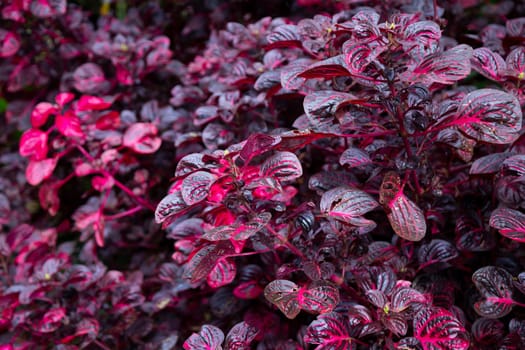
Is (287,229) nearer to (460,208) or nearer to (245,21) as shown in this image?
(460,208)

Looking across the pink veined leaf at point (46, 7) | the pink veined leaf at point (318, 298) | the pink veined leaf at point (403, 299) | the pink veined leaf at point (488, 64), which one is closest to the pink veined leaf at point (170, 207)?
the pink veined leaf at point (318, 298)

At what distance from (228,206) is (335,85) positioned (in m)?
0.30

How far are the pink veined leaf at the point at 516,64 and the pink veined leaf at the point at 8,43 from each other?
1.33 metres

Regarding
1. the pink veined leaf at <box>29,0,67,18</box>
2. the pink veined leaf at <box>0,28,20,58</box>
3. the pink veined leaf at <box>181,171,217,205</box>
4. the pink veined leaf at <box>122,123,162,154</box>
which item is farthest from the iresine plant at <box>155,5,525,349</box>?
the pink veined leaf at <box>0,28,20,58</box>

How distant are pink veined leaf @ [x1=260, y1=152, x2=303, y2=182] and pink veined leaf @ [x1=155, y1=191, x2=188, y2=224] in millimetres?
131

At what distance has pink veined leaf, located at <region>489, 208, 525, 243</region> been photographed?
79 centimetres

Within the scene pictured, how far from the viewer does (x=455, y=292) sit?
3.46 feet

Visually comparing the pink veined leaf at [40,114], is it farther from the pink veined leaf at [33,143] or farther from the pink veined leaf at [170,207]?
the pink veined leaf at [170,207]

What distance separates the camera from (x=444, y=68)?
0.76 meters

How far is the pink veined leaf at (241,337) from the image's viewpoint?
871mm

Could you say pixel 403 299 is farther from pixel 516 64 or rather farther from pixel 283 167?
pixel 516 64

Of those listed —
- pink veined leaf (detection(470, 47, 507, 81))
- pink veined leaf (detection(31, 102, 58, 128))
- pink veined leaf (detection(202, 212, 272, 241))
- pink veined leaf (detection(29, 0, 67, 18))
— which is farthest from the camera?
pink veined leaf (detection(29, 0, 67, 18))

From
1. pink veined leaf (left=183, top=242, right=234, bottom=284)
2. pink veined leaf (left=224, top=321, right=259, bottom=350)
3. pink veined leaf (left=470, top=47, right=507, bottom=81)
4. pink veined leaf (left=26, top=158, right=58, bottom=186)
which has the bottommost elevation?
pink veined leaf (left=224, top=321, right=259, bottom=350)

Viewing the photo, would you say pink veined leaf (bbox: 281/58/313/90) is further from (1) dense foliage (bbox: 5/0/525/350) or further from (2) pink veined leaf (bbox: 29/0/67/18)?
(2) pink veined leaf (bbox: 29/0/67/18)
